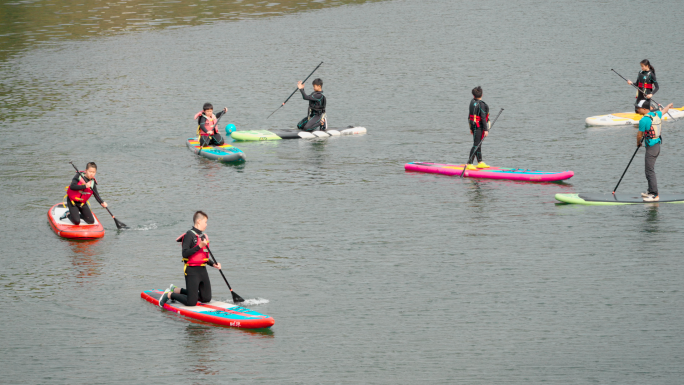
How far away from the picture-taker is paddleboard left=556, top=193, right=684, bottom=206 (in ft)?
77.5

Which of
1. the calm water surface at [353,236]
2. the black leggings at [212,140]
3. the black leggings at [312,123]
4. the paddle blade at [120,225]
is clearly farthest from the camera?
the black leggings at [312,123]

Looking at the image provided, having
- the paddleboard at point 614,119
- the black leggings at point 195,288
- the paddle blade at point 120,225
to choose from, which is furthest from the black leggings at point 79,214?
the paddleboard at point 614,119

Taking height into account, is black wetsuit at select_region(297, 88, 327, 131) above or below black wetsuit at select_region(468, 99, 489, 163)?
below

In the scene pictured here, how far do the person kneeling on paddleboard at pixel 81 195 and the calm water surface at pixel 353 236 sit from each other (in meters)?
0.86

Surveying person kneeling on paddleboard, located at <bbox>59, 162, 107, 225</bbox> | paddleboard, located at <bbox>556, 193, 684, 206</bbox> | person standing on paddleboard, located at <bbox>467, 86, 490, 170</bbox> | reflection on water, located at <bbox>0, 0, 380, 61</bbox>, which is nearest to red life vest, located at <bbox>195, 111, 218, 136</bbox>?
person kneeling on paddleboard, located at <bbox>59, 162, 107, 225</bbox>

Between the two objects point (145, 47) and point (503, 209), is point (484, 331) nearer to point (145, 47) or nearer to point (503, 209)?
point (503, 209)

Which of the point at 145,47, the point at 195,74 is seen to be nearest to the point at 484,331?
the point at 195,74

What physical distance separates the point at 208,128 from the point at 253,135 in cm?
Answer: 335

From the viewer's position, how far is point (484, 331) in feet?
53.1

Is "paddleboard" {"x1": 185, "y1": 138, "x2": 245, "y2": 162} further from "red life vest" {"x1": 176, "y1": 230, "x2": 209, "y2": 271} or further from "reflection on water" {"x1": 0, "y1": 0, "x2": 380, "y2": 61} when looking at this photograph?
"reflection on water" {"x1": 0, "y1": 0, "x2": 380, "y2": 61}

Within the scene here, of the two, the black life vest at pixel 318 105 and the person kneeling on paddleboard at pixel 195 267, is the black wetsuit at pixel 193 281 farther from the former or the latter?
the black life vest at pixel 318 105

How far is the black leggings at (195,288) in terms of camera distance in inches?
651

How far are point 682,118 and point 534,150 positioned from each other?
9489 millimetres

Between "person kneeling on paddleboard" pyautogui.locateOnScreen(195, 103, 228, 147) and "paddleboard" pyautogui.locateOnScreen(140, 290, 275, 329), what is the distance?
15.3m
